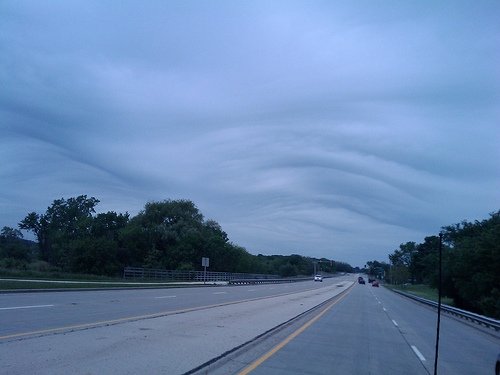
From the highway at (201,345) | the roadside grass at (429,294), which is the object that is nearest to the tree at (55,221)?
the roadside grass at (429,294)

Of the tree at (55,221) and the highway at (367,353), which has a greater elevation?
the tree at (55,221)

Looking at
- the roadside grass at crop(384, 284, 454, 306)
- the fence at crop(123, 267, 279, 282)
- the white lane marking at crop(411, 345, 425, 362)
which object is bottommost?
the roadside grass at crop(384, 284, 454, 306)

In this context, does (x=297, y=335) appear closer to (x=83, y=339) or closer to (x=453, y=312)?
(x=83, y=339)

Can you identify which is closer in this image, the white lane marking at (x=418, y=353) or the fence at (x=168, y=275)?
the white lane marking at (x=418, y=353)

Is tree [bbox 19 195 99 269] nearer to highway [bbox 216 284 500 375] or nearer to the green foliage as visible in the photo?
the green foliage

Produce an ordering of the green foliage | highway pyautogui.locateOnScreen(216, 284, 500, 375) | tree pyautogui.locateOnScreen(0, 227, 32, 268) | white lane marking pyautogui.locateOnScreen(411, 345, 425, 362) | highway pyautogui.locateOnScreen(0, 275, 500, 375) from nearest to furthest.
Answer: highway pyautogui.locateOnScreen(0, 275, 500, 375) < highway pyautogui.locateOnScreen(216, 284, 500, 375) < white lane marking pyautogui.locateOnScreen(411, 345, 425, 362) < the green foliage < tree pyautogui.locateOnScreen(0, 227, 32, 268)

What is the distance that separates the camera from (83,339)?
12719 mm

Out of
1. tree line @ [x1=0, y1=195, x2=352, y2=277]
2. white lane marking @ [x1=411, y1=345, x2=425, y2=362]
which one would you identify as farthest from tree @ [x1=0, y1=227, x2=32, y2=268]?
white lane marking @ [x1=411, y1=345, x2=425, y2=362]

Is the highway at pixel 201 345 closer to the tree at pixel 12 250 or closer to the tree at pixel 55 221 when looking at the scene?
the tree at pixel 12 250

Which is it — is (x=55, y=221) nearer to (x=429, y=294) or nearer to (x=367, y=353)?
(x=429, y=294)

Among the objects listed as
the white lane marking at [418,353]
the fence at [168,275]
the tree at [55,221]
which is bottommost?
the fence at [168,275]

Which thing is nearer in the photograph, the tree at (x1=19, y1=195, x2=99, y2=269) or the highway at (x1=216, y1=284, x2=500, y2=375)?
the highway at (x1=216, y1=284, x2=500, y2=375)

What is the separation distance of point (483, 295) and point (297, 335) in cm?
3762

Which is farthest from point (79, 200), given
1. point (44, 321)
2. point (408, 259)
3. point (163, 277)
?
point (408, 259)
